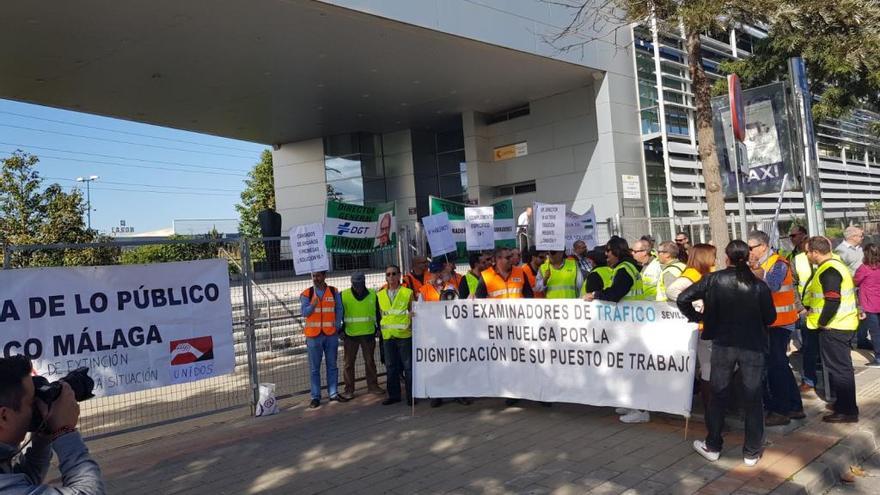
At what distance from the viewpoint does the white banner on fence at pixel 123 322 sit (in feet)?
20.2

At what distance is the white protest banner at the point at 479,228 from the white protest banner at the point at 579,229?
90.5 inches

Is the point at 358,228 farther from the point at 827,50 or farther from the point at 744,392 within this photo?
the point at 827,50

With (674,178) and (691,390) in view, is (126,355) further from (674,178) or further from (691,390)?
(674,178)

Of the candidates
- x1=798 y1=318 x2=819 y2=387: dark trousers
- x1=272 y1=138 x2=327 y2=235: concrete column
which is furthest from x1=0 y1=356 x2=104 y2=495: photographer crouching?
x1=272 y1=138 x2=327 y2=235: concrete column

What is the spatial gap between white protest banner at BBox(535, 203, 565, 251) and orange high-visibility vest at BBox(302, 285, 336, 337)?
3.26m

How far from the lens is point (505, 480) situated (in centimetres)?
511

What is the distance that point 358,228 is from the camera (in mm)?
8961

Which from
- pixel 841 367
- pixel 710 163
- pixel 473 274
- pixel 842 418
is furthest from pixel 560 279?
pixel 842 418

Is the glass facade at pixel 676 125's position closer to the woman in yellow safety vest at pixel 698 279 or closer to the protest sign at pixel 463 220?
the protest sign at pixel 463 220

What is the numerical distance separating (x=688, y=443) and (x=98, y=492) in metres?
4.98

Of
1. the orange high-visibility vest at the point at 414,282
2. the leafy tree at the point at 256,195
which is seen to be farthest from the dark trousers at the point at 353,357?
the leafy tree at the point at 256,195

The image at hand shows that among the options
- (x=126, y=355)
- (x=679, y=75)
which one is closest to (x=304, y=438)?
(x=126, y=355)

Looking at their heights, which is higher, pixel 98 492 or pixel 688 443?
pixel 98 492

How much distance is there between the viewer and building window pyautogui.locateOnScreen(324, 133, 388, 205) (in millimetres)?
27359
